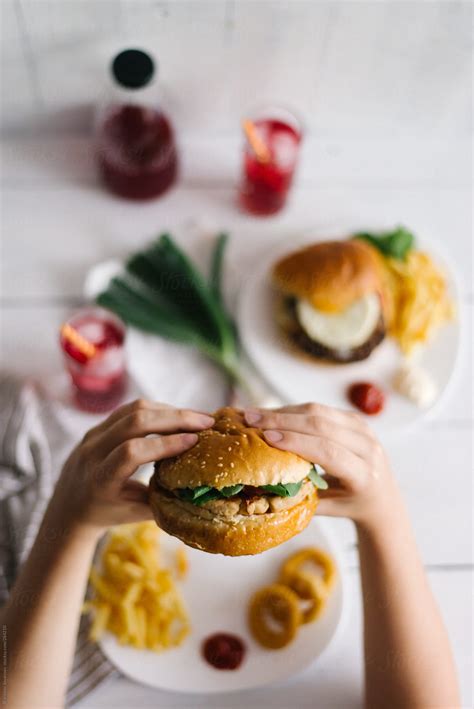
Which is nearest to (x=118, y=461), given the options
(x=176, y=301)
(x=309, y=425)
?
(x=309, y=425)

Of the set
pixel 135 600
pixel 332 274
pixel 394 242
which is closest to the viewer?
pixel 135 600

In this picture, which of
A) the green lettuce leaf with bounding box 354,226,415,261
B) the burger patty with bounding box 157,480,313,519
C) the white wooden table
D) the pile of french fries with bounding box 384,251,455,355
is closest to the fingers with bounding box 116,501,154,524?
the burger patty with bounding box 157,480,313,519

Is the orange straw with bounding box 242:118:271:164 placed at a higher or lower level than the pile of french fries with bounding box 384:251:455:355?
higher

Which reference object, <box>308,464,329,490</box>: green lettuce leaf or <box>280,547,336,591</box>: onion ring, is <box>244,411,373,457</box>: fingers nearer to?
<box>308,464,329,490</box>: green lettuce leaf

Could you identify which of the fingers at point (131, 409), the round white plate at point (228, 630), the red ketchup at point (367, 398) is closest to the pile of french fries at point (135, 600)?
the round white plate at point (228, 630)

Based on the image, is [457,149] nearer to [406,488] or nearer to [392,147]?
[392,147]

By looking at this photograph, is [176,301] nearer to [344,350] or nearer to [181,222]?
[181,222]
